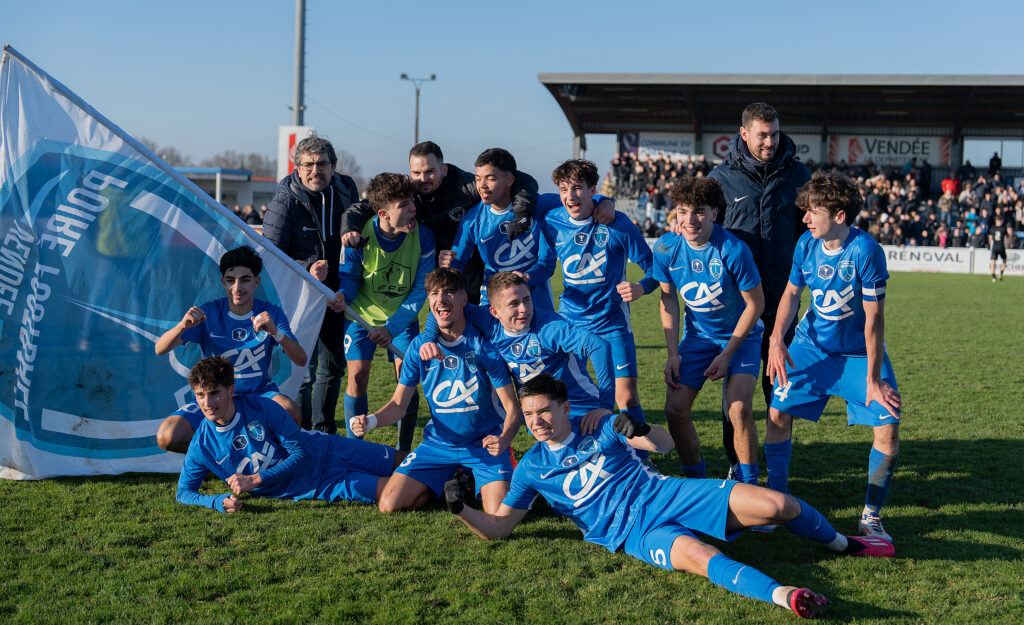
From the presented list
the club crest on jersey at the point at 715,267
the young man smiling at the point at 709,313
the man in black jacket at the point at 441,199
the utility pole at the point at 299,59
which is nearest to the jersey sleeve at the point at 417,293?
the man in black jacket at the point at 441,199

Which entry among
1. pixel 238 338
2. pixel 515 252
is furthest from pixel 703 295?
pixel 238 338

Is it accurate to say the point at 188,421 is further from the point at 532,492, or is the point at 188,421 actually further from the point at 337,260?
the point at 532,492

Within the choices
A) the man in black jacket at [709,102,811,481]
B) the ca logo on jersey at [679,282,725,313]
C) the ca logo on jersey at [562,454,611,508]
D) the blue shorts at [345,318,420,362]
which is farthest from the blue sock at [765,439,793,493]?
the blue shorts at [345,318,420,362]

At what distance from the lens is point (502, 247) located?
573 cm

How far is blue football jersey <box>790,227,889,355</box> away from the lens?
462 cm

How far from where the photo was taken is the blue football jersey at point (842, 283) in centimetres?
462

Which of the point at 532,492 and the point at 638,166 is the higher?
the point at 638,166

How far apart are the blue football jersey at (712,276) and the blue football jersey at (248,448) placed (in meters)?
2.46

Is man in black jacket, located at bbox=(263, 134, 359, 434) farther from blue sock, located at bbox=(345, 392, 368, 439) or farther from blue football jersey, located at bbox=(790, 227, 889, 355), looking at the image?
blue football jersey, located at bbox=(790, 227, 889, 355)

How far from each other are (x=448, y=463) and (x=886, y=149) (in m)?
40.1

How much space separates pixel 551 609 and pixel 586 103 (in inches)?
1477

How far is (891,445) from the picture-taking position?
467 centimetres

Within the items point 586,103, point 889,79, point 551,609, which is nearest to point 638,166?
point 586,103

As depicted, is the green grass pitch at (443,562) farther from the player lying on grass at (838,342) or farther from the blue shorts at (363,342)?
the blue shorts at (363,342)
